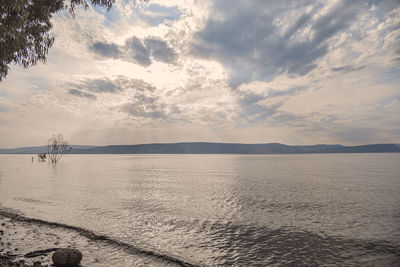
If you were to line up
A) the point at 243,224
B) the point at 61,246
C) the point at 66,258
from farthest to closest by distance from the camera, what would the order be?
the point at 243,224 → the point at 61,246 → the point at 66,258

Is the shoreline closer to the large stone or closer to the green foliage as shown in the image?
the large stone

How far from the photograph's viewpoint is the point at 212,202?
26906 millimetres

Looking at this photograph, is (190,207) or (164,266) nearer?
(164,266)

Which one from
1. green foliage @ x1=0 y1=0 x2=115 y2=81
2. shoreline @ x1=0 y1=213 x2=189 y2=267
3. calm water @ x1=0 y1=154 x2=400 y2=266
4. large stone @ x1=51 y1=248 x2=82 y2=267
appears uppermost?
green foliage @ x1=0 y1=0 x2=115 y2=81

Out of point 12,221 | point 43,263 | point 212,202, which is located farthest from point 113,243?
point 212,202

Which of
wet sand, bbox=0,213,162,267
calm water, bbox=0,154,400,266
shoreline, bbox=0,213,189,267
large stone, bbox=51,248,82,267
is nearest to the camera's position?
large stone, bbox=51,248,82,267

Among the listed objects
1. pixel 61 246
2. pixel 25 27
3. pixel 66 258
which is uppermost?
pixel 25 27

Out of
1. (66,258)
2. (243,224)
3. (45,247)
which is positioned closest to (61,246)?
(45,247)

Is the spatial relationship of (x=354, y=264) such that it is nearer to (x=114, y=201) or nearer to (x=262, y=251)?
(x=262, y=251)

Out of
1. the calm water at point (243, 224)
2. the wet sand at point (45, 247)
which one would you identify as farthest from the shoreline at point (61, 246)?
the calm water at point (243, 224)

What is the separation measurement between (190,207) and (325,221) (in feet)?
41.5

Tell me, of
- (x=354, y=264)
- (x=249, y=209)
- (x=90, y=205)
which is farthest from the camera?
(x=90, y=205)

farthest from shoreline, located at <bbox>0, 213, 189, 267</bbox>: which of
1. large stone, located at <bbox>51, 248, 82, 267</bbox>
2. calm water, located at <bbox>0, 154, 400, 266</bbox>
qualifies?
calm water, located at <bbox>0, 154, 400, 266</bbox>

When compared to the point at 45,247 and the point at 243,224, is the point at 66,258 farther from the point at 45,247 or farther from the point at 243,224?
the point at 243,224
